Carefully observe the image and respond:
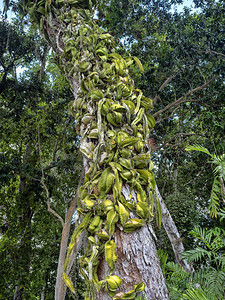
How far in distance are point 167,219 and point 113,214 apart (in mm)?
1694

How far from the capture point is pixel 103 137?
0.83 meters

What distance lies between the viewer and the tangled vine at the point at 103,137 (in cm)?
67

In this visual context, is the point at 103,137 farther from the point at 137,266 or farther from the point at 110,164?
the point at 137,266

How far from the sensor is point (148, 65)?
4.07 metres

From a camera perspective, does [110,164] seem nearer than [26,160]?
Yes

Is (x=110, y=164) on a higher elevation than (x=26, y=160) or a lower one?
lower

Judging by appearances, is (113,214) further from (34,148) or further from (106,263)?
(34,148)

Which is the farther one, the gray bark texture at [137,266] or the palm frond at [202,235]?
the palm frond at [202,235]

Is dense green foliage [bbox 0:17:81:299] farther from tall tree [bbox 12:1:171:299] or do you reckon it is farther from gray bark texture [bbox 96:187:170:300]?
gray bark texture [bbox 96:187:170:300]

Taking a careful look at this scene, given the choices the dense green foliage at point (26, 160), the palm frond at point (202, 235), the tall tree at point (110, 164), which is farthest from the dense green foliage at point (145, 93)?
the palm frond at point (202, 235)

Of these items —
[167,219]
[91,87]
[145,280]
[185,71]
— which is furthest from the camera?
[185,71]

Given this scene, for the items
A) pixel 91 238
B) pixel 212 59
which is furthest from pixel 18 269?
pixel 212 59

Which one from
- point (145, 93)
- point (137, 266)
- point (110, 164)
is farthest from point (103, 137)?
point (145, 93)

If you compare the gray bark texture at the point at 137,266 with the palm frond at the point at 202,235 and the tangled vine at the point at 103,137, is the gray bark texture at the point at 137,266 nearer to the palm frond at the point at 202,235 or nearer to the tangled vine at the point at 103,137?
the tangled vine at the point at 103,137
